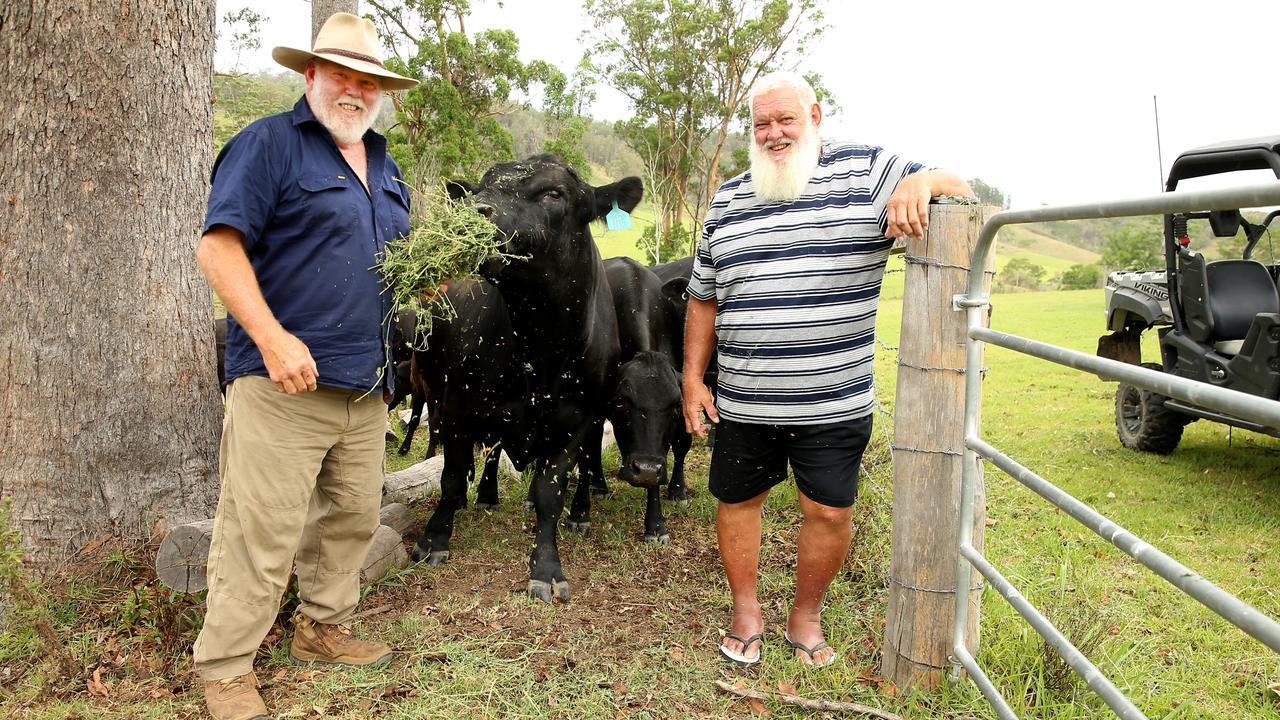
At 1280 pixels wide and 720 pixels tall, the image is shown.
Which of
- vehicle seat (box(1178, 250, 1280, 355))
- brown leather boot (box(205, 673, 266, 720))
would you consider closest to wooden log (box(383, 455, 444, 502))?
brown leather boot (box(205, 673, 266, 720))

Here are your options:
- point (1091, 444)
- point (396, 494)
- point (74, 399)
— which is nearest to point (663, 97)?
point (1091, 444)

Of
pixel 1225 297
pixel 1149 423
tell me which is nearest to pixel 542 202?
pixel 1225 297

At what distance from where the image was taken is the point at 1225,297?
20.4 ft

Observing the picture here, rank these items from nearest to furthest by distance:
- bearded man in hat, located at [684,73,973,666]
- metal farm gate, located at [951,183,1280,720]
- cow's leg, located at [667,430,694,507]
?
metal farm gate, located at [951,183,1280,720], bearded man in hat, located at [684,73,973,666], cow's leg, located at [667,430,694,507]

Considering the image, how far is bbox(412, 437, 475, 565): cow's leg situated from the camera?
471 cm

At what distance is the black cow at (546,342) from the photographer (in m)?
4.12

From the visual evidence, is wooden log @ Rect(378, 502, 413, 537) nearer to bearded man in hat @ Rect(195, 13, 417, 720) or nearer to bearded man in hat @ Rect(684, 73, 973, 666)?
bearded man in hat @ Rect(195, 13, 417, 720)

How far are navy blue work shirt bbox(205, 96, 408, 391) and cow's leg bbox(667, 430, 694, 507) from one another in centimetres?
330

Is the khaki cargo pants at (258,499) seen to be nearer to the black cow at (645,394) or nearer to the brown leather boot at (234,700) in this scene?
the brown leather boot at (234,700)

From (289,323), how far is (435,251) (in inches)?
26.3

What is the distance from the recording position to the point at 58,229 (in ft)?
11.8

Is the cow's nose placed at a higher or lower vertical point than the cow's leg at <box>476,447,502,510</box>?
higher

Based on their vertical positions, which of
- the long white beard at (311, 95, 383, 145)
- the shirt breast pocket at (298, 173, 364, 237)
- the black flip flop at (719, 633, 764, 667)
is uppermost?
the long white beard at (311, 95, 383, 145)

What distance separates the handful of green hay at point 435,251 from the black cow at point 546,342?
28 cm
